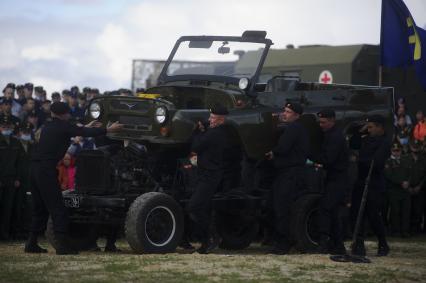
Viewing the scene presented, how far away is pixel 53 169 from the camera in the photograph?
14.1 meters

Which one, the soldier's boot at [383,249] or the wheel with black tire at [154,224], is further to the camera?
the soldier's boot at [383,249]

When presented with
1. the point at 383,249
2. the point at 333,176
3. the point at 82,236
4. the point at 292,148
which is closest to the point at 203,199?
the point at 292,148

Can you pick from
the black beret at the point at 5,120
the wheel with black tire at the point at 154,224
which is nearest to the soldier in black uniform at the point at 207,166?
the wheel with black tire at the point at 154,224

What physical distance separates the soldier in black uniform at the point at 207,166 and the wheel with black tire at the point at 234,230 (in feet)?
4.74

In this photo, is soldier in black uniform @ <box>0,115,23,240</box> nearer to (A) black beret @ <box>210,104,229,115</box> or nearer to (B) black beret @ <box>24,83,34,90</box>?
(B) black beret @ <box>24,83,34,90</box>

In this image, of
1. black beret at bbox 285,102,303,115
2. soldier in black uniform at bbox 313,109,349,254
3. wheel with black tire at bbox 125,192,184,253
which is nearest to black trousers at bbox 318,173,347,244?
soldier in black uniform at bbox 313,109,349,254

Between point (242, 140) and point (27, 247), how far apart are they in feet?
10.6

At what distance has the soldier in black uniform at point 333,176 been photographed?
566 inches

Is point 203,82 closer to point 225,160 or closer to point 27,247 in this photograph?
point 225,160

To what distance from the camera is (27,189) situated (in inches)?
727

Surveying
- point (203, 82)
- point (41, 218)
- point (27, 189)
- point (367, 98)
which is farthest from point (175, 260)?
point (27, 189)

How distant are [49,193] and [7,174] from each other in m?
4.09

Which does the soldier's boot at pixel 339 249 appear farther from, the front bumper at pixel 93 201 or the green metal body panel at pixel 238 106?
the front bumper at pixel 93 201

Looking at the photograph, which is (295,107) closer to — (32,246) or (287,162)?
(287,162)
